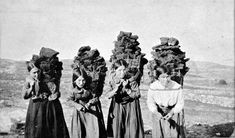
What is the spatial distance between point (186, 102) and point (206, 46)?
1.06 metres

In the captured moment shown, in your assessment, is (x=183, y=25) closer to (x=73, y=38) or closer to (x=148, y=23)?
(x=148, y=23)

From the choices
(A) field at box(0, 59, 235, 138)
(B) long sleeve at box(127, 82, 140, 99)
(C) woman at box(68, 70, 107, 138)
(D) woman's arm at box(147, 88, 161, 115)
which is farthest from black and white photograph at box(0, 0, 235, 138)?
(D) woman's arm at box(147, 88, 161, 115)

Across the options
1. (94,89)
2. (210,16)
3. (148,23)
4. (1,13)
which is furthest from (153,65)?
(1,13)

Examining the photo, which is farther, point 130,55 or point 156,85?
point 130,55

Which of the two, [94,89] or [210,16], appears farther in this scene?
[210,16]

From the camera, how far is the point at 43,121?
19.1 feet

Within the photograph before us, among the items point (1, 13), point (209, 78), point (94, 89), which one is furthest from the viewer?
point (209, 78)

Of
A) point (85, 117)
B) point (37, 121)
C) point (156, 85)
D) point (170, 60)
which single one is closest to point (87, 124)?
point (85, 117)

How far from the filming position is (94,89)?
5918 mm

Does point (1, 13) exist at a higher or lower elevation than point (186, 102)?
higher

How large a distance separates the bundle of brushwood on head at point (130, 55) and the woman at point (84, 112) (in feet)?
1.96

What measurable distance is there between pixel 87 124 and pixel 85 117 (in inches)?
3.8

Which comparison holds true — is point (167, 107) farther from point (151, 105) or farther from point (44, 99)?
point (44, 99)

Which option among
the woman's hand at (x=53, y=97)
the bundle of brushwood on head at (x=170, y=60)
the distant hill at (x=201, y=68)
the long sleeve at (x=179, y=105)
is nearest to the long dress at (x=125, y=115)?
the bundle of brushwood on head at (x=170, y=60)
